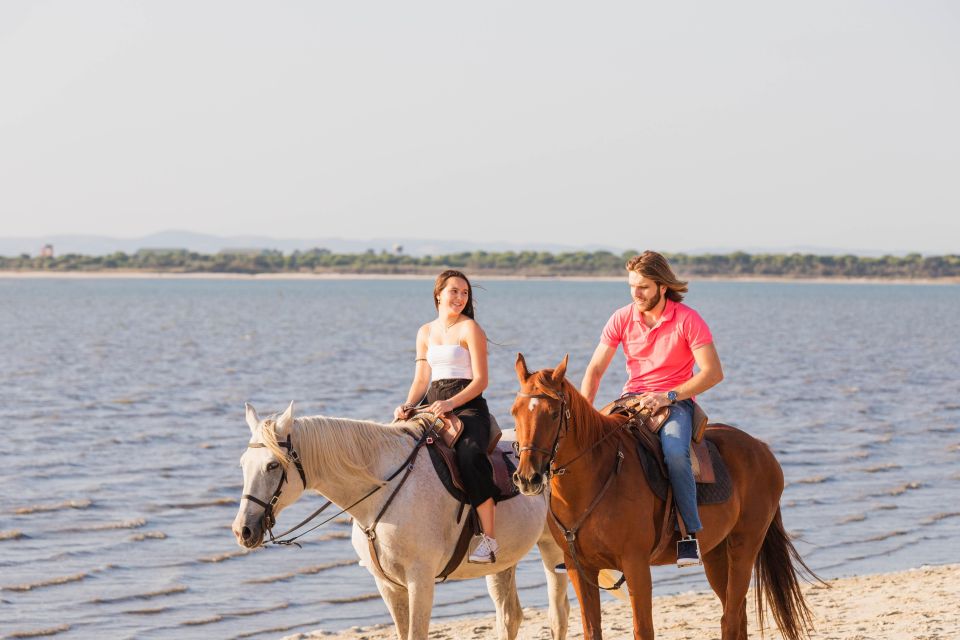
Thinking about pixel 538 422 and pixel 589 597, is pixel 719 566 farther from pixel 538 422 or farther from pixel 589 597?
pixel 538 422

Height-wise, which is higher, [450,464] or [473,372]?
[473,372]

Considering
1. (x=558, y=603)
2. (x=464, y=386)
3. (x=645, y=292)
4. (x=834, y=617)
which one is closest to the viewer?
(x=645, y=292)

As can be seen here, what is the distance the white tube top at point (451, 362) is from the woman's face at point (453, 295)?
0.82 ft

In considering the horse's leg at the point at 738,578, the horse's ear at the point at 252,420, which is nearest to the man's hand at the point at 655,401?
the horse's leg at the point at 738,578

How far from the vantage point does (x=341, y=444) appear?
24.3 feet

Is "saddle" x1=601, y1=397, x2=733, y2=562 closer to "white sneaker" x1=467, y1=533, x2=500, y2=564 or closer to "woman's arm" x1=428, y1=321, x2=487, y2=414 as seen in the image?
"woman's arm" x1=428, y1=321, x2=487, y2=414

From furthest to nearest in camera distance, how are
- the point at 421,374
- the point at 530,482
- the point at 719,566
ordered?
the point at 719,566 < the point at 421,374 < the point at 530,482

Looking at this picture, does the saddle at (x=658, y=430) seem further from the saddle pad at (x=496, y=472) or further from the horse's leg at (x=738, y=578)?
the saddle pad at (x=496, y=472)

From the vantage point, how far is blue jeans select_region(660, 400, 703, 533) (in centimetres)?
735

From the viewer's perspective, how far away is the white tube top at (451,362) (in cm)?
789

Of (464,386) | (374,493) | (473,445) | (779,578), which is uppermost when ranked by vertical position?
(464,386)

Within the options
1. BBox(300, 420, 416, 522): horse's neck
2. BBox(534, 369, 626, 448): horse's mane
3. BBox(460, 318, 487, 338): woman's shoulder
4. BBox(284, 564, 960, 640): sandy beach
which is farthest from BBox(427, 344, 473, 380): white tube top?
BBox(284, 564, 960, 640): sandy beach

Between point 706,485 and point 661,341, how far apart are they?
97 centimetres

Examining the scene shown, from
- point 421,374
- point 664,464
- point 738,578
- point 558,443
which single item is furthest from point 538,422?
point 738,578
